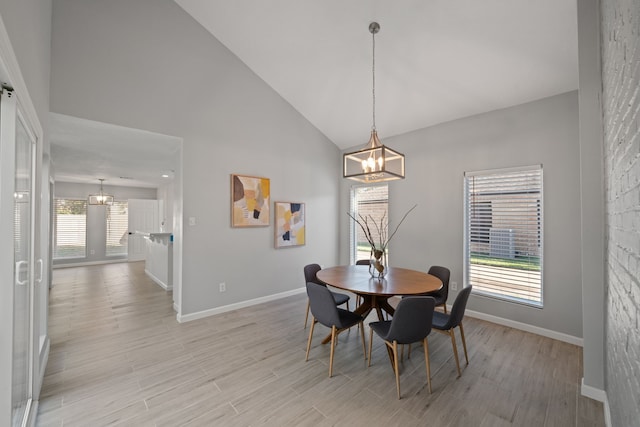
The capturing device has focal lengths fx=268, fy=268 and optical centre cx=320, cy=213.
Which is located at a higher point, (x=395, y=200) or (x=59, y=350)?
(x=395, y=200)

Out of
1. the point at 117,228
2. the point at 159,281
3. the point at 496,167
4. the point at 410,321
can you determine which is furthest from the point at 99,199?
the point at 496,167

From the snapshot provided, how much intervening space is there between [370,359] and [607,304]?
1.82 metres

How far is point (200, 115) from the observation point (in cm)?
359

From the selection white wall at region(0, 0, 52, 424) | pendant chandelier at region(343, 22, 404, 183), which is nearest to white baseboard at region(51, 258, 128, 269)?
white wall at region(0, 0, 52, 424)

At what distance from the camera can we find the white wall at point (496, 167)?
9.75 feet

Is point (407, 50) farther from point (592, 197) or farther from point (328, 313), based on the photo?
point (328, 313)

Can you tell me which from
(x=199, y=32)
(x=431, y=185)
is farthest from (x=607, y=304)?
(x=199, y=32)

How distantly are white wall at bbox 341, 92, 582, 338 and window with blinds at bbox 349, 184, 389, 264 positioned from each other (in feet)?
0.79

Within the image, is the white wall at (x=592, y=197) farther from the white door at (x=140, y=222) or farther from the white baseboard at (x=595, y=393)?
the white door at (x=140, y=222)

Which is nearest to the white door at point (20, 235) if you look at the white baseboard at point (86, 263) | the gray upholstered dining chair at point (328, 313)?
the gray upholstered dining chair at point (328, 313)

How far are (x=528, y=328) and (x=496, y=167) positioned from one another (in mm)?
2006

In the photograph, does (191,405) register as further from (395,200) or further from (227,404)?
(395,200)

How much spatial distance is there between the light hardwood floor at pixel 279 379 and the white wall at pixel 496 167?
21.6 inches

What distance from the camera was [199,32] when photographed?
11.6ft
